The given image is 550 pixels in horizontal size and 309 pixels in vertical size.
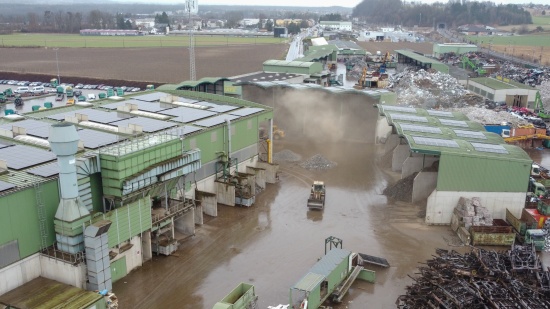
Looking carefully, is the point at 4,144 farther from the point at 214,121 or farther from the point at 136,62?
the point at 136,62

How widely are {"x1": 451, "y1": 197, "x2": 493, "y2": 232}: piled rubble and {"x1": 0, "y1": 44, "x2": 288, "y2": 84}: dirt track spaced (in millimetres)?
60529

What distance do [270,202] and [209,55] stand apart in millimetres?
92426

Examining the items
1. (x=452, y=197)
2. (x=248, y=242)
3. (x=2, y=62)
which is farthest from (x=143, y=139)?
(x=2, y=62)

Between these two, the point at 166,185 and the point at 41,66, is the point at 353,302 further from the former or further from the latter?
the point at 41,66

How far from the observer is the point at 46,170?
71.4ft

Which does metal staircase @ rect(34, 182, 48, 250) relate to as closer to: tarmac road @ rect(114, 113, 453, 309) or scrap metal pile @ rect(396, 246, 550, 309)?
A: tarmac road @ rect(114, 113, 453, 309)

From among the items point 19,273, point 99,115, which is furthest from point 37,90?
point 19,273

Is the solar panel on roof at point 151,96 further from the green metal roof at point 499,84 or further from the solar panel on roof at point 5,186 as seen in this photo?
the green metal roof at point 499,84

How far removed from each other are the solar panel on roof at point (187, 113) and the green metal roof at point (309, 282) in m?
16.1

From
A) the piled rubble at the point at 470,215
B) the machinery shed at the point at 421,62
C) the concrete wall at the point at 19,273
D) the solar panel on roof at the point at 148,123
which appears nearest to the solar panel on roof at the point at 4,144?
the solar panel on roof at the point at 148,123

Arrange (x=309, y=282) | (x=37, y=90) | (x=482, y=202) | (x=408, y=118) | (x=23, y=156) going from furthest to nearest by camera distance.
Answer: (x=37, y=90), (x=408, y=118), (x=482, y=202), (x=23, y=156), (x=309, y=282)

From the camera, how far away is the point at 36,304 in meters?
18.4

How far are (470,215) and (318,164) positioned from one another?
14569mm

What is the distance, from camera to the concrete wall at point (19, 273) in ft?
64.0
